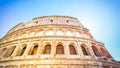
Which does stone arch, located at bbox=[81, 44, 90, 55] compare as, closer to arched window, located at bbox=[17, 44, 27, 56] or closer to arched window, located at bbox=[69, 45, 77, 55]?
arched window, located at bbox=[69, 45, 77, 55]

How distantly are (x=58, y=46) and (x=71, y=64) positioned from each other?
3.98 metres

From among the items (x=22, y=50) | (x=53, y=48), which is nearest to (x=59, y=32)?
(x=53, y=48)

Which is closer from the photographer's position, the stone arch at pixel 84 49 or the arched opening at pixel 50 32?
the stone arch at pixel 84 49

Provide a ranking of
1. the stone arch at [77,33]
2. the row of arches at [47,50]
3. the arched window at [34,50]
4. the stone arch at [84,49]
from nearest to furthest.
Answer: the row of arches at [47,50] → the arched window at [34,50] → the stone arch at [84,49] → the stone arch at [77,33]

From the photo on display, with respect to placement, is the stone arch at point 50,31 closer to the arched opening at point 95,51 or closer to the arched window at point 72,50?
the arched window at point 72,50

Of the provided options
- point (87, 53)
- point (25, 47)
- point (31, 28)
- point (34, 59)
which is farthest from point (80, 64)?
point (31, 28)

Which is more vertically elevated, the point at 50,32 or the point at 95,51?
the point at 50,32

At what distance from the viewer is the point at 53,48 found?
54.2ft

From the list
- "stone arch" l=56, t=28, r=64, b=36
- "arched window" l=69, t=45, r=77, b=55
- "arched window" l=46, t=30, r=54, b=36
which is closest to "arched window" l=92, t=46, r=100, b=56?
"arched window" l=69, t=45, r=77, b=55

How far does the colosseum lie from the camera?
15203 mm

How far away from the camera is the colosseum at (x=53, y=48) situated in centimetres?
1520

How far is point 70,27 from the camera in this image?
21.0 m

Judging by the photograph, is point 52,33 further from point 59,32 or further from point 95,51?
point 95,51

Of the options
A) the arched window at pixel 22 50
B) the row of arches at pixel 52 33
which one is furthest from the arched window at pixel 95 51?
the arched window at pixel 22 50
